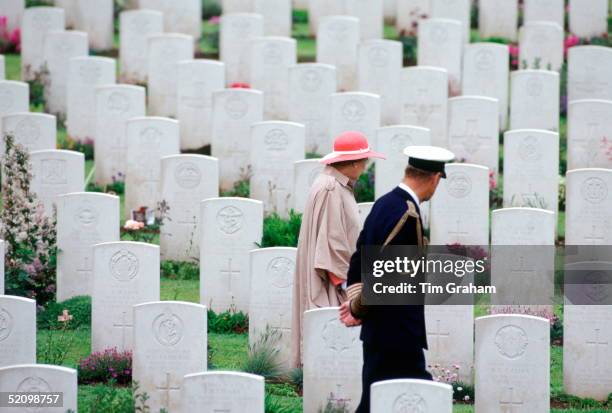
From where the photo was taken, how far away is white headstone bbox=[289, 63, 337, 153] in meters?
15.2

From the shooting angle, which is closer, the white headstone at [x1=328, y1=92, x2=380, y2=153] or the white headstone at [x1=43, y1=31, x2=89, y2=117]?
the white headstone at [x1=328, y1=92, x2=380, y2=153]

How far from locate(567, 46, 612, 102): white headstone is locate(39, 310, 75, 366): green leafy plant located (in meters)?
7.50

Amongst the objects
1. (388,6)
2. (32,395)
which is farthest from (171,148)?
(388,6)

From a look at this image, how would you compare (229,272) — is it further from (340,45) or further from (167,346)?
(340,45)

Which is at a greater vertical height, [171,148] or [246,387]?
[171,148]

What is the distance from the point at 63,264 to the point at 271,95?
5376 millimetres

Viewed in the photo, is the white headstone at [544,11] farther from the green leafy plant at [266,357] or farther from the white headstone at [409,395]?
the white headstone at [409,395]

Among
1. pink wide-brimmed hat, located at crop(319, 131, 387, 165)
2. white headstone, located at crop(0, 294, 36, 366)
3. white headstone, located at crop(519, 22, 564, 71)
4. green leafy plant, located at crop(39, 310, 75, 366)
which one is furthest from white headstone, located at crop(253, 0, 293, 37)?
white headstone, located at crop(0, 294, 36, 366)

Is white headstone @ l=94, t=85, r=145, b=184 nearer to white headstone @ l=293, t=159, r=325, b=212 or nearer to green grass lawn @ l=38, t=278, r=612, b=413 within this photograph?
white headstone @ l=293, t=159, r=325, b=212

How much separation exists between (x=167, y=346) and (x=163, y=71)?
7865mm

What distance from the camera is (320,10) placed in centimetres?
1978

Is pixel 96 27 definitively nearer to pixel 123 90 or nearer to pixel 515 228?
pixel 123 90

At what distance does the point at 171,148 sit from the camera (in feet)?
45.0

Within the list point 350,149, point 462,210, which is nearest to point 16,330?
point 350,149
